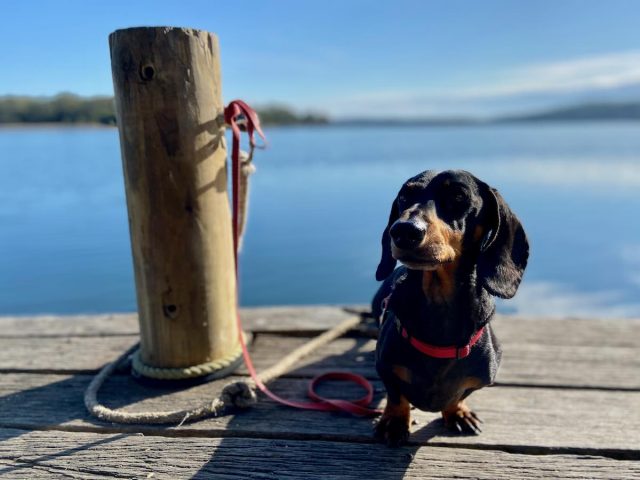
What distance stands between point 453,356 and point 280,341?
1.57 m

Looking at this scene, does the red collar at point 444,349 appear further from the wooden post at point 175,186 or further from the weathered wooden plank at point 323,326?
the weathered wooden plank at point 323,326

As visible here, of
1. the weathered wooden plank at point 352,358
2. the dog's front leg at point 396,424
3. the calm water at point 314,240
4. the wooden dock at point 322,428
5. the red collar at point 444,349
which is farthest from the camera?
the calm water at point 314,240

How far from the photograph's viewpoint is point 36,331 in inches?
137

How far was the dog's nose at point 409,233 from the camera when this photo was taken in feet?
5.45

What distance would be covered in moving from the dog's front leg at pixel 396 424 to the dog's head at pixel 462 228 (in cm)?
67

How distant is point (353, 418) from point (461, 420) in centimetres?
49

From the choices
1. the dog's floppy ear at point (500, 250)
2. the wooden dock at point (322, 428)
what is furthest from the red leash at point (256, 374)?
the dog's floppy ear at point (500, 250)

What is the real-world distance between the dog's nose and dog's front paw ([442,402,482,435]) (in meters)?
0.96

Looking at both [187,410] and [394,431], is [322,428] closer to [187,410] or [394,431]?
[394,431]

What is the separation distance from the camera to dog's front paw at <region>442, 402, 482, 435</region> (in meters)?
2.26

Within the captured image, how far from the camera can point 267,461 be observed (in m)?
2.11

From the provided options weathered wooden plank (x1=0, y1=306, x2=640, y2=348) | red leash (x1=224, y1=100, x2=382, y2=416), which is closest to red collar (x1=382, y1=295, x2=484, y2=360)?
red leash (x1=224, y1=100, x2=382, y2=416)

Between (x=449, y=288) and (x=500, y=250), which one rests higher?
(x=500, y=250)

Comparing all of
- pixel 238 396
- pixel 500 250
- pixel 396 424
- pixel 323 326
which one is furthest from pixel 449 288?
pixel 323 326
